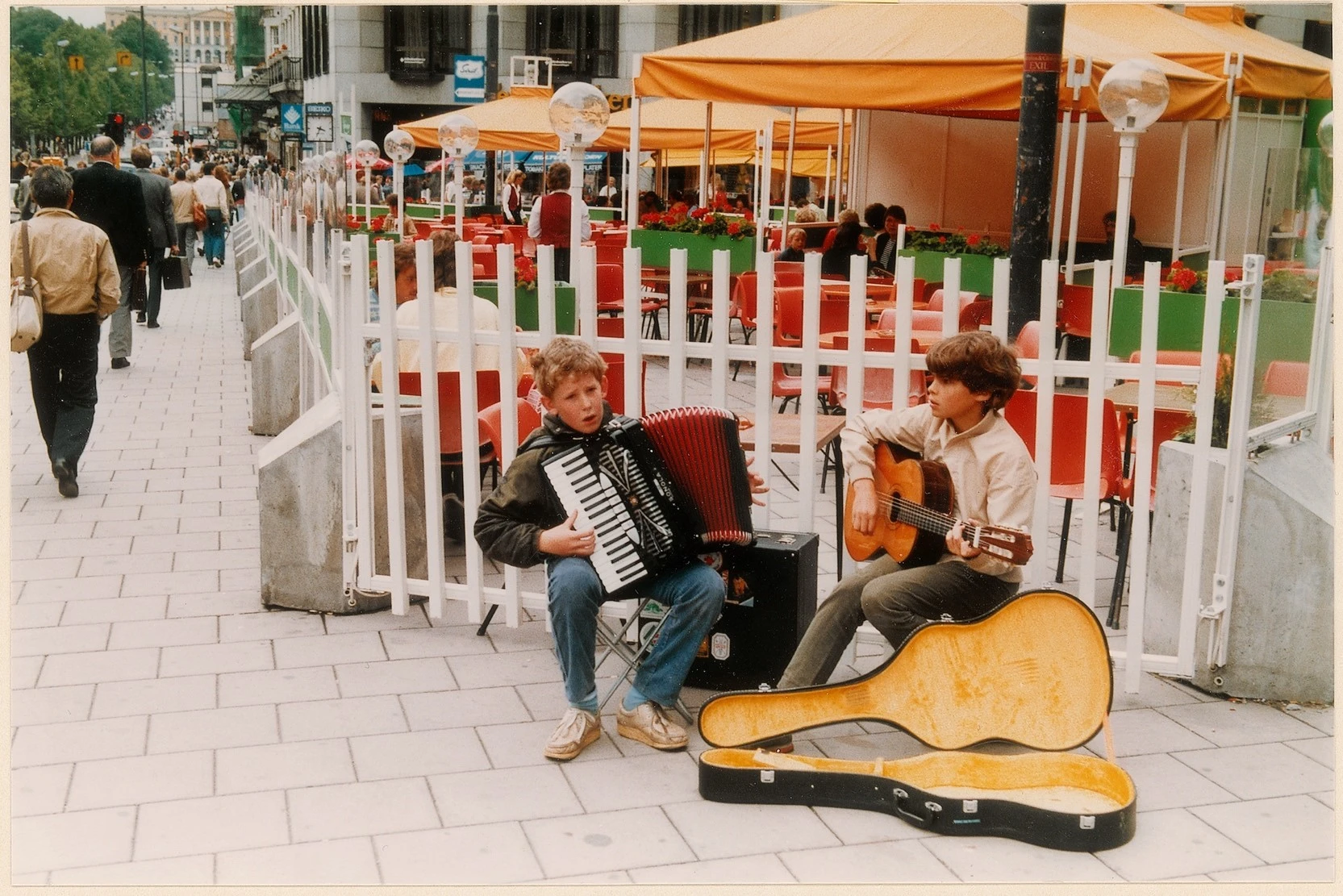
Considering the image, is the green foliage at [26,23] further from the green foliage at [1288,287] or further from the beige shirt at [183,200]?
the green foliage at [1288,287]

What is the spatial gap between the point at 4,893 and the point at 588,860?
134 cm

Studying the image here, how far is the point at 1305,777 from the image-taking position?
153 inches

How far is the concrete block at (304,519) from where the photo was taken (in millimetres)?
5211

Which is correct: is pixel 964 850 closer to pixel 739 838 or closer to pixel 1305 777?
pixel 739 838

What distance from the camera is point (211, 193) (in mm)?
21781

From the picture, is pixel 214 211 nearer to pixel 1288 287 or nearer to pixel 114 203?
pixel 114 203

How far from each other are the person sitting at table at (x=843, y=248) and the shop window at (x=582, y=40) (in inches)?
1051

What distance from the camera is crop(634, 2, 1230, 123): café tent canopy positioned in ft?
26.4

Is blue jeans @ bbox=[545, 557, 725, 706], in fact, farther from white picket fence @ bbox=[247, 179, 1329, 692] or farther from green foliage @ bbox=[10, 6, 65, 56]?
green foliage @ bbox=[10, 6, 65, 56]

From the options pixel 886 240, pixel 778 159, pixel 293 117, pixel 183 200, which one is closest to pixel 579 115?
pixel 886 240

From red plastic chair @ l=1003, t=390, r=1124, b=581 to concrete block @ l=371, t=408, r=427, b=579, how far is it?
2.22 m

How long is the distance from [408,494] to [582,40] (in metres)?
34.0

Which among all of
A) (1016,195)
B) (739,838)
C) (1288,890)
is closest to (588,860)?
(739,838)

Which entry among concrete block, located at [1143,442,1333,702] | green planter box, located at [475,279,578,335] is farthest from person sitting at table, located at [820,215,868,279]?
concrete block, located at [1143,442,1333,702]
